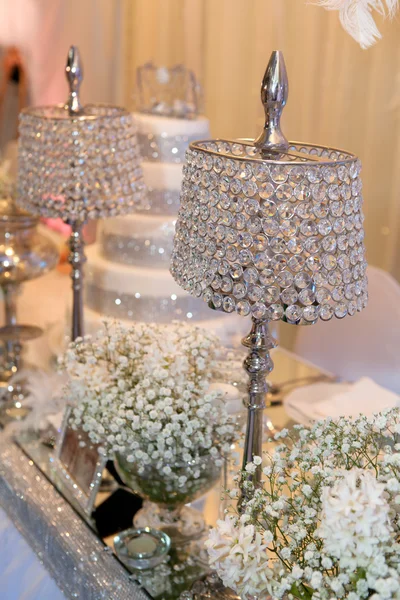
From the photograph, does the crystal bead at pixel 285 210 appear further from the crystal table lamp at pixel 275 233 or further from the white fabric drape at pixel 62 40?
the white fabric drape at pixel 62 40

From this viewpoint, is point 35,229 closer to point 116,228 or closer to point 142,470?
point 116,228

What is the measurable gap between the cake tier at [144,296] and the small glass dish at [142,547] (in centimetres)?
51

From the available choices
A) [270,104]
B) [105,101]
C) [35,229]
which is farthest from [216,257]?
[105,101]

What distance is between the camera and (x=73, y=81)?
127cm

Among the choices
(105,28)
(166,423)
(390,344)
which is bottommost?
(390,344)

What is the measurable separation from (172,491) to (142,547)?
0.09 metres

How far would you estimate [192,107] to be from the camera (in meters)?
1.54

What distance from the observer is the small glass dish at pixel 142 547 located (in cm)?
96

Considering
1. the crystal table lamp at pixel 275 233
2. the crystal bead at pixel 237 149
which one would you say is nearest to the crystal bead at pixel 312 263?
the crystal table lamp at pixel 275 233

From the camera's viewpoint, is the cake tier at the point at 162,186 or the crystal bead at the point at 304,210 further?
the cake tier at the point at 162,186

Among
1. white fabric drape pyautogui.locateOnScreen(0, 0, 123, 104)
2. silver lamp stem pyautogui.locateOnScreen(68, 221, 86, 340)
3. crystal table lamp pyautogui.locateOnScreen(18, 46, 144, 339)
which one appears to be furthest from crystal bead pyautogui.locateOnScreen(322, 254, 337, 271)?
white fabric drape pyautogui.locateOnScreen(0, 0, 123, 104)

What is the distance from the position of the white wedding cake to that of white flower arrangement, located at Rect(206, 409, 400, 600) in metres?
0.65

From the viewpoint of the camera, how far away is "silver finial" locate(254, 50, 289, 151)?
0.76 metres

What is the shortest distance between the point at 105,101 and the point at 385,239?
1.28 m
